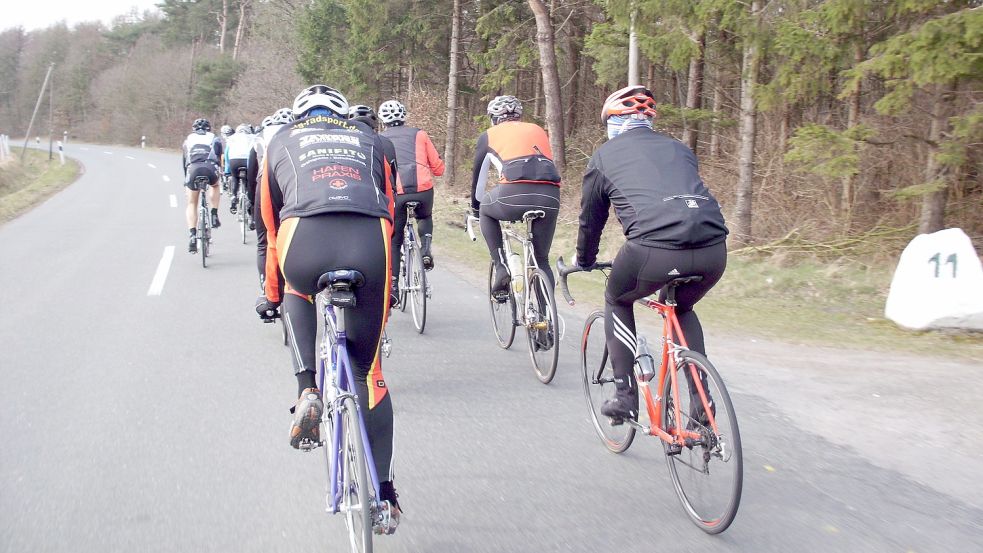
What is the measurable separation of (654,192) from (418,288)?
4.36 metres

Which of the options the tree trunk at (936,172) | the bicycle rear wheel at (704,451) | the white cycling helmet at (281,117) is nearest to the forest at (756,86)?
the tree trunk at (936,172)

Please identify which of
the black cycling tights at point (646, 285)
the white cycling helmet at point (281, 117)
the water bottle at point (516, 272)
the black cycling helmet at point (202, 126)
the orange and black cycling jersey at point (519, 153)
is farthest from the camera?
the black cycling helmet at point (202, 126)

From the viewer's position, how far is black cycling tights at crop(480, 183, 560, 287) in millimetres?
6703

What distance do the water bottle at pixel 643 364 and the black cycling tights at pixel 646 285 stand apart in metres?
0.07

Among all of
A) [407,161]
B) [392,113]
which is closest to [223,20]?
[392,113]

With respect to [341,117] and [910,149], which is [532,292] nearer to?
[341,117]

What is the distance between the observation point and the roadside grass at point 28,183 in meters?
21.8

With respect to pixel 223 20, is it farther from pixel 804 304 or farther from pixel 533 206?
pixel 533 206

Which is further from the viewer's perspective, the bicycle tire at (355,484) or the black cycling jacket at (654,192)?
the black cycling jacket at (654,192)

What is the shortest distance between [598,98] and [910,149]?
54.3ft

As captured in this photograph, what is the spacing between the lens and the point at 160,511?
159 inches

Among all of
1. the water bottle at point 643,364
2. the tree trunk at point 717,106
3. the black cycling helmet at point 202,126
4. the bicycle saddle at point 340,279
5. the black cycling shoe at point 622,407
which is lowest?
the black cycling shoe at point 622,407

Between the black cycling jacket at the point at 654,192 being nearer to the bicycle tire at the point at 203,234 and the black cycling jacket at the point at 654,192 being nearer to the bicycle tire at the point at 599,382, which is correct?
the bicycle tire at the point at 599,382

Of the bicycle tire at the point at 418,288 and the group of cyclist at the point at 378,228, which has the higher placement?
the group of cyclist at the point at 378,228
